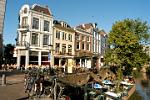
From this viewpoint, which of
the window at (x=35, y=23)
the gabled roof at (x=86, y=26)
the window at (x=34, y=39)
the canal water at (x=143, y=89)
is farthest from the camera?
the gabled roof at (x=86, y=26)

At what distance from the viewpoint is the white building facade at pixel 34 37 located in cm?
5031

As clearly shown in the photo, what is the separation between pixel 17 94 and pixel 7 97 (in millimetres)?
1582

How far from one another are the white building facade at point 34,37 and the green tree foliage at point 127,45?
1316 cm

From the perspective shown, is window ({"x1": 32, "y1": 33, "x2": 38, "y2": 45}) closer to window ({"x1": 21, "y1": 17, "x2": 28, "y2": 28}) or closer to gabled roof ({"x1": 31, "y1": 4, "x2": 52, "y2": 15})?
window ({"x1": 21, "y1": 17, "x2": 28, "y2": 28})

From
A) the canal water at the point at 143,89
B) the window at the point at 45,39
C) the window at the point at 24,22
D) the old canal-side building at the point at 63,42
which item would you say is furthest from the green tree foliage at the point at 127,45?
the window at the point at 24,22

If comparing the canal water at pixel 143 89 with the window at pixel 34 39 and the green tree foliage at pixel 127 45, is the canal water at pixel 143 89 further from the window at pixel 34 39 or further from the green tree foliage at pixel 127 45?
the window at pixel 34 39

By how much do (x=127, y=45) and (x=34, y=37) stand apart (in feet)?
60.6

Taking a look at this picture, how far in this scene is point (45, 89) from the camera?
2073cm

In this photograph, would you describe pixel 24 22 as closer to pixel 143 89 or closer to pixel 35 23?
pixel 35 23

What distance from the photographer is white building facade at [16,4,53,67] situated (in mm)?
50312

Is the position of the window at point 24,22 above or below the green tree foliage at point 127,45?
above

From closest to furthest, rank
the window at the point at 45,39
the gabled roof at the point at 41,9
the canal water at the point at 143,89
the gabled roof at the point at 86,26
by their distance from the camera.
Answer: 1. the canal water at the point at 143,89
2. the gabled roof at the point at 41,9
3. the window at the point at 45,39
4. the gabled roof at the point at 86,26

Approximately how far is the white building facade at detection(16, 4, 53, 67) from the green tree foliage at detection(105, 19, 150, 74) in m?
13.2

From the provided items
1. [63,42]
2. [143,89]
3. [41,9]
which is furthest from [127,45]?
[41,9]
